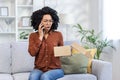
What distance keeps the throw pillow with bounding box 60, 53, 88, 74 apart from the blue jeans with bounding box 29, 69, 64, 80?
0.21 metres

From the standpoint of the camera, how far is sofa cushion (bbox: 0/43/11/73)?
3301 millimetres

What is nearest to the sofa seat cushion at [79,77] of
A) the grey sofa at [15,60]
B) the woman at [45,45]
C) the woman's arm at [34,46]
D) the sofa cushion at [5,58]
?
the woman at [45,45]

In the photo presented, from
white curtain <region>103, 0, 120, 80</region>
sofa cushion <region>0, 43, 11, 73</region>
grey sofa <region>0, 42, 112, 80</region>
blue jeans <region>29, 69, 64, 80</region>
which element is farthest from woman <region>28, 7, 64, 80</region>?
white curtain <region>103, 0, 120, 80</region>

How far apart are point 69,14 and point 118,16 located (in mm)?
1387

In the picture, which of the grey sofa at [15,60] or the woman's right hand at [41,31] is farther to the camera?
the grey sofa at [15,60]

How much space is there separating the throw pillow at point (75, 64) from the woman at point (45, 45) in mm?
164

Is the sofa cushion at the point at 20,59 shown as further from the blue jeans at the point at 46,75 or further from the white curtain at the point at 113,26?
the white curtain at the point at 113,26

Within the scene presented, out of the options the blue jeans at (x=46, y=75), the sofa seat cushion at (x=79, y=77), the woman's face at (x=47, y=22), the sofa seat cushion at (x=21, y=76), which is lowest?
the sofa seat cushion at (x=21, y=76)

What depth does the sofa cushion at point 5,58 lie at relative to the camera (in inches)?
130

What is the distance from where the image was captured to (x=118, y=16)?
4.01 metres

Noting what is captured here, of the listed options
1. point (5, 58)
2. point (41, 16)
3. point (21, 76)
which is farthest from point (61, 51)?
point (5, 58)

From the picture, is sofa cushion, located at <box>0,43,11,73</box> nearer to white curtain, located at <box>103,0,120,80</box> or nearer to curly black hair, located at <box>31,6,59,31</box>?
curly black hair, located at <box>31,6,59,31</box>

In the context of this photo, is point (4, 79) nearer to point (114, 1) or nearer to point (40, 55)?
point (40, 55)

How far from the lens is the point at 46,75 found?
2670 millimetres
